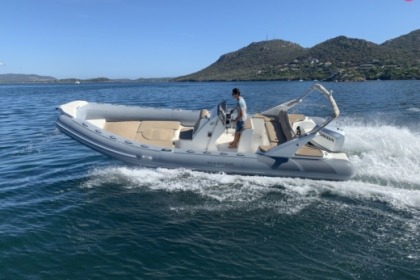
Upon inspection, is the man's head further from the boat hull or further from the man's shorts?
the boat hull

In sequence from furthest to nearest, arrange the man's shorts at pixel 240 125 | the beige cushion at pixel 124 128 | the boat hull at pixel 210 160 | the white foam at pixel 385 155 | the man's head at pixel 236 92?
the beige cushion at pixel 124 128 → the man's shorts at pixel 240 125 → the white foam at pixel 385 155 → the boat hull at pixel 210 160 → the man's head at pixel 236 92

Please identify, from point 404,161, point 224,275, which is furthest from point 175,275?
point 404,161

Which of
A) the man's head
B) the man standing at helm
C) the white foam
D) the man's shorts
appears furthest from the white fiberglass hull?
the white foam

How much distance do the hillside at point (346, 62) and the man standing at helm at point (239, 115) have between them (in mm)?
93292

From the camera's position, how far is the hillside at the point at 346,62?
10506 centimetres

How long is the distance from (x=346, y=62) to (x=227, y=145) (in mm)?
131650

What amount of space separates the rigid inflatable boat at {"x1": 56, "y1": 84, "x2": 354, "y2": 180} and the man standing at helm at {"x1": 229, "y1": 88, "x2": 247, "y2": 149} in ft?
0.60

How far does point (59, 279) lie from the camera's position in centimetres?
639

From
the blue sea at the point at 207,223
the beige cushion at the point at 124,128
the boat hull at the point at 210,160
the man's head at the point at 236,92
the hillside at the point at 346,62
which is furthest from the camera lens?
the hillside at the point at 346,62

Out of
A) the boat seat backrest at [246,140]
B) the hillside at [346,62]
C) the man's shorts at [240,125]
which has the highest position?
the hillside at [346,62]

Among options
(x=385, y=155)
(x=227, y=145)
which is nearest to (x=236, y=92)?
(x=227, y=145)

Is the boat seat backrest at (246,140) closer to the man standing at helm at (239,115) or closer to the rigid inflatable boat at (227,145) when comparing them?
the rigid inflatable boat at (227,145)

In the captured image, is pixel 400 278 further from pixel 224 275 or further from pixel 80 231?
pixel 80 231

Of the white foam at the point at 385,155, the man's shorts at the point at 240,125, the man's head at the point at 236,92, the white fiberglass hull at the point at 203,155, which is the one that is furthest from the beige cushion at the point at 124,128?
the white foam at the point at 385,155
